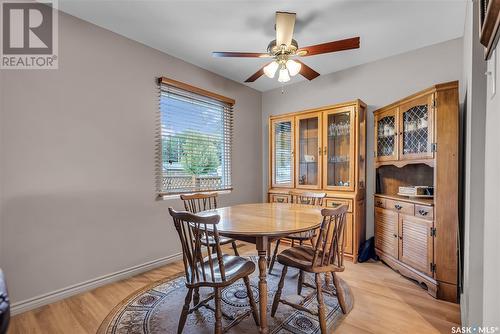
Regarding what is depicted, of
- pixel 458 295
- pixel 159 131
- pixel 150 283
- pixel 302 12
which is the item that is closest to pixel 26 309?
pixel 150 283

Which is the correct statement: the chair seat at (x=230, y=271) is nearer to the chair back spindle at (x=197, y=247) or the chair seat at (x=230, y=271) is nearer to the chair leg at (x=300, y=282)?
the chair back spindle at (x=197, y=247)

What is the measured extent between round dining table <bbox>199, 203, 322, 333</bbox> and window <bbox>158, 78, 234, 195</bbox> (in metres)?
1.03

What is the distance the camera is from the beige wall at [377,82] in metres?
2.69

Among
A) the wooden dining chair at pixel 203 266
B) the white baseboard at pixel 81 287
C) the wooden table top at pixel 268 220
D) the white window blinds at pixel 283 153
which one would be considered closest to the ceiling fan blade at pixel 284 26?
the wooden table top at pixel 268 220

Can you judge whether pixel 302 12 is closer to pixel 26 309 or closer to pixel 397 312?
pixel 397 312

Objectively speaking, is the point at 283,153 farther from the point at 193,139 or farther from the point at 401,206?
the point at 401,206

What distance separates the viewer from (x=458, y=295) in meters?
2.09

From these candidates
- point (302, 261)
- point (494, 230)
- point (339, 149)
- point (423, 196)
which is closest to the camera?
point (494, 230)

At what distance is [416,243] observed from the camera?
2.33 metres

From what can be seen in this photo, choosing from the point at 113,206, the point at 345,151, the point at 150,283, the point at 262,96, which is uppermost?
the point at 262,96

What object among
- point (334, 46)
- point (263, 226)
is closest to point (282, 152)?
point (334, 46)

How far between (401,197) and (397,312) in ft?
3.95

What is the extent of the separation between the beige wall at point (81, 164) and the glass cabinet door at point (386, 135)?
256 cm

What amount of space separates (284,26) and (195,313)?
2424 millimetres
